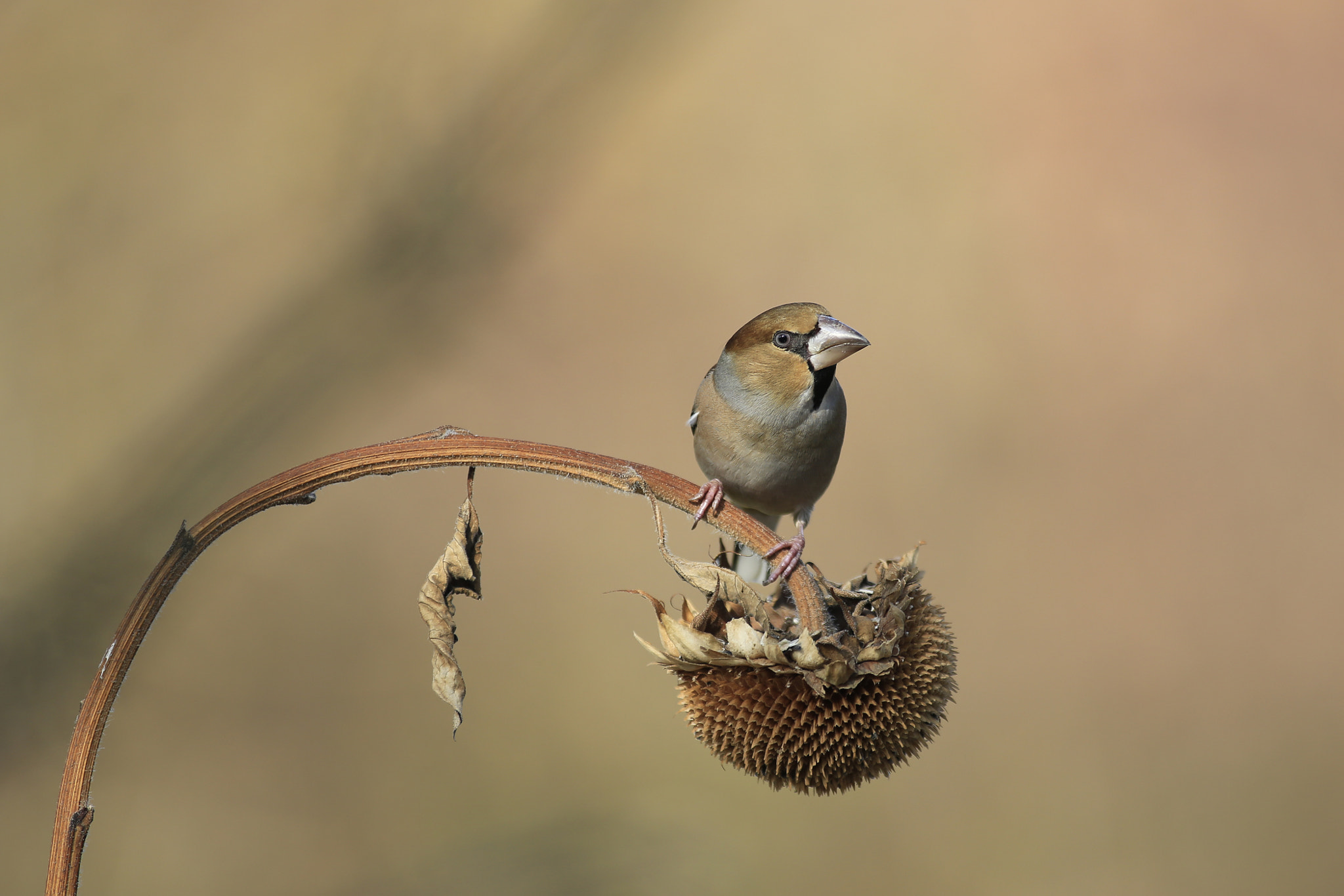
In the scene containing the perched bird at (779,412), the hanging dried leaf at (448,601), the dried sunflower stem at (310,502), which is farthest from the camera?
the perched bird at (779,412)

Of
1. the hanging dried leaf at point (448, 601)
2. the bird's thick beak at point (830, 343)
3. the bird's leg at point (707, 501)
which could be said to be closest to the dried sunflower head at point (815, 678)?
the bird's leg at point (707, 501)

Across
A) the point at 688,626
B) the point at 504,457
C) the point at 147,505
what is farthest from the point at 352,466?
the point at 147,505

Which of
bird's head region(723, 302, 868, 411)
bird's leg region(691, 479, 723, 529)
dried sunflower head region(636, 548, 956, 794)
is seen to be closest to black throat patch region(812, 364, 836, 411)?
bird's head region(723, 302, 868, 411)

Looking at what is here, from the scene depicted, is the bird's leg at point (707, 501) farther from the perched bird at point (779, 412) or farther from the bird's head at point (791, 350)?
the bird's head at point (791, 350)

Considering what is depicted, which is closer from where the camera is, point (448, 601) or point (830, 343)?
point (448, 601)

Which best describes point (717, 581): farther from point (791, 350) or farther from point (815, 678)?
point (791, 350)

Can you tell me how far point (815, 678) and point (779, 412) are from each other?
79 cm

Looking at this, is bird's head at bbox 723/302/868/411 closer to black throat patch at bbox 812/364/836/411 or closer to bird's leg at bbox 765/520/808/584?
black throat patch at bbox 812/364/836/411

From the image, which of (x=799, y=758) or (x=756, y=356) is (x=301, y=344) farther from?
(x=799, y=758)

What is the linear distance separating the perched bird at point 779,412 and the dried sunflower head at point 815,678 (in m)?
0.38

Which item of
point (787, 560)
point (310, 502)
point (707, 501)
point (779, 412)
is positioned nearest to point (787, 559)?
point (787, 560)

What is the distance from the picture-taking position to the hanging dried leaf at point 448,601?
1.40 meters

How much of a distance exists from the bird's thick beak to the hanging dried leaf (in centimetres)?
86

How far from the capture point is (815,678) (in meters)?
1.41
